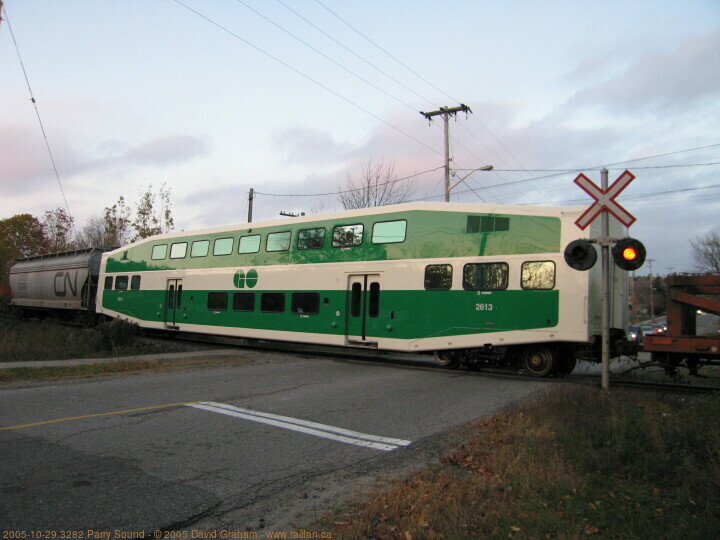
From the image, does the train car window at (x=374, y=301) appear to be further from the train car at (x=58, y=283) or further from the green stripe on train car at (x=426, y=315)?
the train car at (x=58, y=283)

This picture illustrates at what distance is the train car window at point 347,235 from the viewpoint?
15680 millimetres

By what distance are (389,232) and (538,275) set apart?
4464 millimetres

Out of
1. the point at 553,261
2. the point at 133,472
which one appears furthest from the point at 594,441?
the point at 553,261

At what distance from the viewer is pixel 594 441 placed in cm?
570

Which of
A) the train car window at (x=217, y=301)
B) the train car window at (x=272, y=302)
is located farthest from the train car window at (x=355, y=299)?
the train car window at (x=217, y=301)

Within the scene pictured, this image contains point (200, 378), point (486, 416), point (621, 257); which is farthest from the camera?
point (200, 378)

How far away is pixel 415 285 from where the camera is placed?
14.3 metres

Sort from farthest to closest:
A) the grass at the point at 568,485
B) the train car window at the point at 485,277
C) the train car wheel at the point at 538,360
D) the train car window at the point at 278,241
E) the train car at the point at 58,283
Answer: the train car at the point at 58,283, the train car window at the point at 278,241, the train car window at the point at 485,277, the train car wheel at the point at 538,360, the grass at the point at 568,485

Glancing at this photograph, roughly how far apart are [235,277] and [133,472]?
1428cm

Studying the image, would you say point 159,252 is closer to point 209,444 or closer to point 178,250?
point 178,250

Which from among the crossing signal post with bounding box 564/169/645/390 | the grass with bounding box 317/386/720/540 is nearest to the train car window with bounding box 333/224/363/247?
the crossing signal post with bounding box 564/169/645/390

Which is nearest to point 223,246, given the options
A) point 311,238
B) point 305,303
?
point 311,238

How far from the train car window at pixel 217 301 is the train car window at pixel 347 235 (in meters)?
5.79

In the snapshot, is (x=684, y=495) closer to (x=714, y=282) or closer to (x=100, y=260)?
(x=714, y=282)
